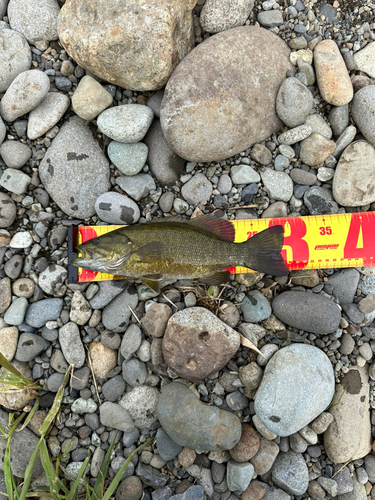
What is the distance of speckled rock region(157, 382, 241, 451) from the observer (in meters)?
4.27

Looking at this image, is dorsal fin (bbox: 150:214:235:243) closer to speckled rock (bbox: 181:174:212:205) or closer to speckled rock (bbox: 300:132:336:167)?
speckled rock (bbox: 181:174:212:205)

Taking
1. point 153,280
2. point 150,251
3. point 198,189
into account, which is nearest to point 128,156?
point 198,189

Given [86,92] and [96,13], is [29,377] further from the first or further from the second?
[96,13]

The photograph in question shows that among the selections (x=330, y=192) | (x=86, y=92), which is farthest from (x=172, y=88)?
(x=330, y=192)

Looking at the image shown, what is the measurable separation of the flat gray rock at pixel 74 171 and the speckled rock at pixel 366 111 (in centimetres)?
370

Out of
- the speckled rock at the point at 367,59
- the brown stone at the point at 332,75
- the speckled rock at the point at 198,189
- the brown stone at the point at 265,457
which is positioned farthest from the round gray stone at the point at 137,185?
the brown stone at the point at 265,457

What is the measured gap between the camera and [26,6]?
473 centimetres

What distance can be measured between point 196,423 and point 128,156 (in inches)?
145

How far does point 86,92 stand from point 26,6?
1565 millimetres

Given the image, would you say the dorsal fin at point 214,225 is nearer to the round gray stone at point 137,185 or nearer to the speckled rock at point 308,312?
the round gray stone at point 137,185

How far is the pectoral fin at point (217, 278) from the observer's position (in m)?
4.48

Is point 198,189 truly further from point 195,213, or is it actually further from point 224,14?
point 224,14

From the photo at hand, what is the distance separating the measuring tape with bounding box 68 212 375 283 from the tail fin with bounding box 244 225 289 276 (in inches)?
15.1

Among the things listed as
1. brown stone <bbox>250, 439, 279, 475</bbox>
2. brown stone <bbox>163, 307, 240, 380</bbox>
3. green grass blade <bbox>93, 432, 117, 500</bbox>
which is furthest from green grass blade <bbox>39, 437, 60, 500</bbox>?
brown stone <bbox>250, 439, 279, 475</bbox>
